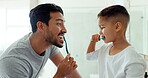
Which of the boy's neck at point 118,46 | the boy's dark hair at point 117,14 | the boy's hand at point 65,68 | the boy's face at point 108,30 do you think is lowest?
the boy's hand at point 65,68

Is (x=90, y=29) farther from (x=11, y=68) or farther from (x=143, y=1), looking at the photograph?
(x=11, y=68)

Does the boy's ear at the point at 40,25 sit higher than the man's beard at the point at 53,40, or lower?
higher

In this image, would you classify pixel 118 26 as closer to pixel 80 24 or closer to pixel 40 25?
pixel 40 25

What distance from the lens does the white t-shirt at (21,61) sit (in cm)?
78

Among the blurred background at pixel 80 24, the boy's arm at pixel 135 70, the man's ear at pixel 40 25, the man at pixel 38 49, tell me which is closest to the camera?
the boy's arm at pixel 135 70

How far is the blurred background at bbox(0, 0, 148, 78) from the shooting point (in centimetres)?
130

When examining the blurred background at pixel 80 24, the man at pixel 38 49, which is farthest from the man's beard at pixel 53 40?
the blurred background at pixel 80 24

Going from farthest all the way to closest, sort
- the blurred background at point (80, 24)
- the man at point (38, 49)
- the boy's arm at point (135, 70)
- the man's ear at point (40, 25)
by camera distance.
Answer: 1. the blurred background at point (80, 24)
2. the man's ear at point (40, 25)
3. the man at point (38, 49)
4. the boy's arm at point (135, 70)

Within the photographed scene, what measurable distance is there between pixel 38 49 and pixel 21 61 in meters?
0.13

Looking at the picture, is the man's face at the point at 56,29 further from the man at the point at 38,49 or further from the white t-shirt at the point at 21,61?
the white t-shirt at the point at 21,61

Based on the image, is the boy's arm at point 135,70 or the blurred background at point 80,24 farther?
the blurred background at point 80,24

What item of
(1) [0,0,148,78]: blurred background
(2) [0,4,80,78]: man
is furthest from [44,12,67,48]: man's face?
(1) [0,0,148,78]: blurred background

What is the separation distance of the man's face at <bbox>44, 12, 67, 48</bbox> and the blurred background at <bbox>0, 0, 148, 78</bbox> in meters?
0.69

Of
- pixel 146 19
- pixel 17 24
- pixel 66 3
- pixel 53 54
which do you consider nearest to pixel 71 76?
pixel 53 54
